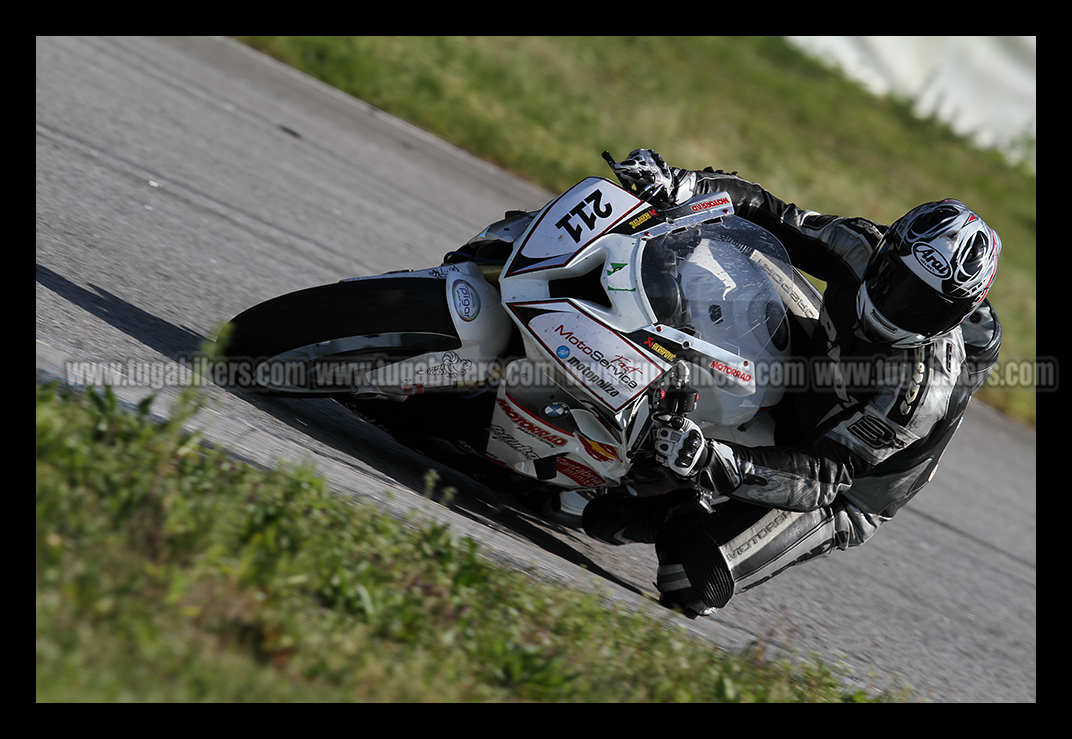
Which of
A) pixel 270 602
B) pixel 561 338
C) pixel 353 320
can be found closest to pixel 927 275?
pixel 561 338

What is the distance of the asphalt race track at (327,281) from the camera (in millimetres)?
3838

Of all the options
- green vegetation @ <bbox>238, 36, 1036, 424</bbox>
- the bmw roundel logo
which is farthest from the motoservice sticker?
green vegetation @ <bbox>238, 36, 1036, 424</bbox>

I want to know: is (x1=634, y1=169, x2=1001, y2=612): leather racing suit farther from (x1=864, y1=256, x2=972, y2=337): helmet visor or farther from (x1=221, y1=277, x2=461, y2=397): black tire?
(x1=221, y1=277, x2=461, y2=397): black tire

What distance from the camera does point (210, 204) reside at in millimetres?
6023

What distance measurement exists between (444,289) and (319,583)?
1.39m

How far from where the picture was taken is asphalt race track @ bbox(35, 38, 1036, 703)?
12.6 ft

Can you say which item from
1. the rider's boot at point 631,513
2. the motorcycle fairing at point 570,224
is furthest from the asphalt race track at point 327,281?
the motorcycle fairing at point 570,224

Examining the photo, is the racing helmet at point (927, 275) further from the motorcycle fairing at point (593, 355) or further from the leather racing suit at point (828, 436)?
the motorcycle fairing at point (593, 355)

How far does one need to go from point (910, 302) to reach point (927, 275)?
0.11 m

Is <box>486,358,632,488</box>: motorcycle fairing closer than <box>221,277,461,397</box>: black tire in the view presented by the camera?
No

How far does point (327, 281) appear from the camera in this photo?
18.8ft
